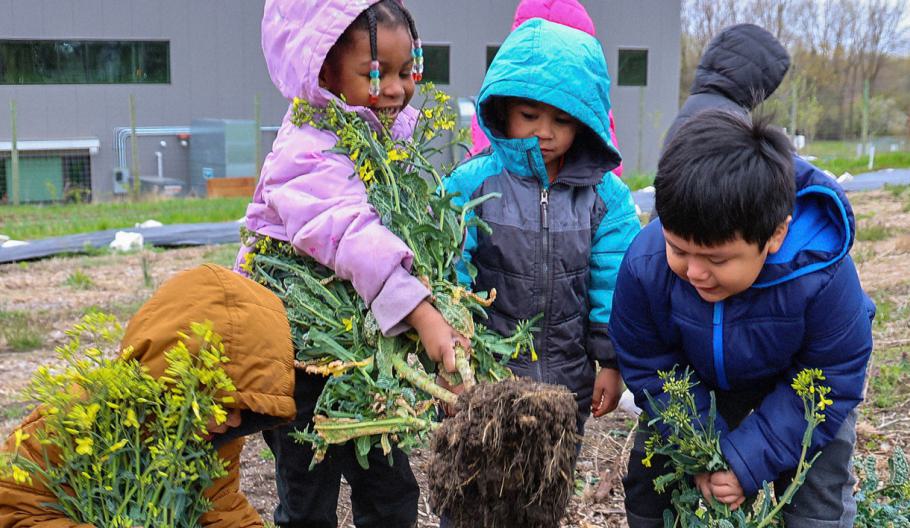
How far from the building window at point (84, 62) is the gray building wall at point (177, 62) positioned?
166 mm

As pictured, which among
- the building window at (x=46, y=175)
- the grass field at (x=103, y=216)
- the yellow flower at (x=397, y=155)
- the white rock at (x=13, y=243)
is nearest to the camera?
the yellow flower at (x=397, y=155)

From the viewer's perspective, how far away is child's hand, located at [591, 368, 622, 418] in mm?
2721

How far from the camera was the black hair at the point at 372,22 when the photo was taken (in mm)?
2418

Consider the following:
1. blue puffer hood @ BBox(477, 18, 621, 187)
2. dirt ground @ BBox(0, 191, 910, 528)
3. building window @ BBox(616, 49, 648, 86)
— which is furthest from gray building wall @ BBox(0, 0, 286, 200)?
blue puffer hood @ BBox(477, 18, 621, 187)

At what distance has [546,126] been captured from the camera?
8.87 feet

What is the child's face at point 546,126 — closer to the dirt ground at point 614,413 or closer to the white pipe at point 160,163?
the dirt ground at point 614,413

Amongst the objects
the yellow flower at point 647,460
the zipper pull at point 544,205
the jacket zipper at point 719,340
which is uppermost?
the zipper pull at point 544,205

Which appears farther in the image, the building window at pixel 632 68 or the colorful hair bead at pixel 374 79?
the building window at pixel 632 68

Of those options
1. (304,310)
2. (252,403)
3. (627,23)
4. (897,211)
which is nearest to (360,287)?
(304,310)

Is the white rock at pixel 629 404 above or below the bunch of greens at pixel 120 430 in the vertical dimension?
below

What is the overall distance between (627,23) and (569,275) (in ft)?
68.5

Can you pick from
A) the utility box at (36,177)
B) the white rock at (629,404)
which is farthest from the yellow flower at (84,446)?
the utility box at (36,177)

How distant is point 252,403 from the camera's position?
2.04 meters

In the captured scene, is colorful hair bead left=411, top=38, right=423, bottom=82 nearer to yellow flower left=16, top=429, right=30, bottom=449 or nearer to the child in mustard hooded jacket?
the child in mustard hooded jacket
